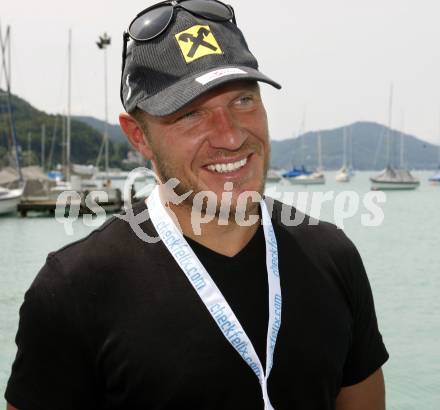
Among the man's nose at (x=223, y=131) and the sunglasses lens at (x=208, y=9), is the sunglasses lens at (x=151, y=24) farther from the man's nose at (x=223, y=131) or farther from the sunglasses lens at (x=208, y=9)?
the man's nose at (x=223, y=131)

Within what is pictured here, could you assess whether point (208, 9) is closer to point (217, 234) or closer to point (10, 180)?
point (217, 234)

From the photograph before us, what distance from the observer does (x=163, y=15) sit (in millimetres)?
1913

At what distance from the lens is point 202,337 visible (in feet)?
5.84

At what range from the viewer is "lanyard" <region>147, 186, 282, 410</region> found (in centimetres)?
178

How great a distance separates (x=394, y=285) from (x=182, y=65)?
1689cm

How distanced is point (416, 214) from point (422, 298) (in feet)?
100

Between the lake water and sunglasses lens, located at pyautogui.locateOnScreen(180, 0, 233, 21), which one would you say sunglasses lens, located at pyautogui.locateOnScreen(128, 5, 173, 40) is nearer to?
sunglasses lens, located at pyautogui.locateOnScreen(180, 0, 233, 21)

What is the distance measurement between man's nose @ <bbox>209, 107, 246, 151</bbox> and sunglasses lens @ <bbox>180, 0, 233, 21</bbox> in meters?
0.31

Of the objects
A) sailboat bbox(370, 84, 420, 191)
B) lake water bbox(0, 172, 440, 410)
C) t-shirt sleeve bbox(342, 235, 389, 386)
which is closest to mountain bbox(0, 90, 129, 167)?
sailboat bbox(370, 84, 420, 191)

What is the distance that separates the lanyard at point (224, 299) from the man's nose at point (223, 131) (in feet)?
0.90

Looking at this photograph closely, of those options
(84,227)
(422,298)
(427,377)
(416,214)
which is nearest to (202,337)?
(427,377)

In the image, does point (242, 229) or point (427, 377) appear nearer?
point (242, 229)

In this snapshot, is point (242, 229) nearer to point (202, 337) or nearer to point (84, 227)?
point (202, 337)

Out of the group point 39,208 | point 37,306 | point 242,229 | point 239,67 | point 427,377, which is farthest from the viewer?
point 39,208
